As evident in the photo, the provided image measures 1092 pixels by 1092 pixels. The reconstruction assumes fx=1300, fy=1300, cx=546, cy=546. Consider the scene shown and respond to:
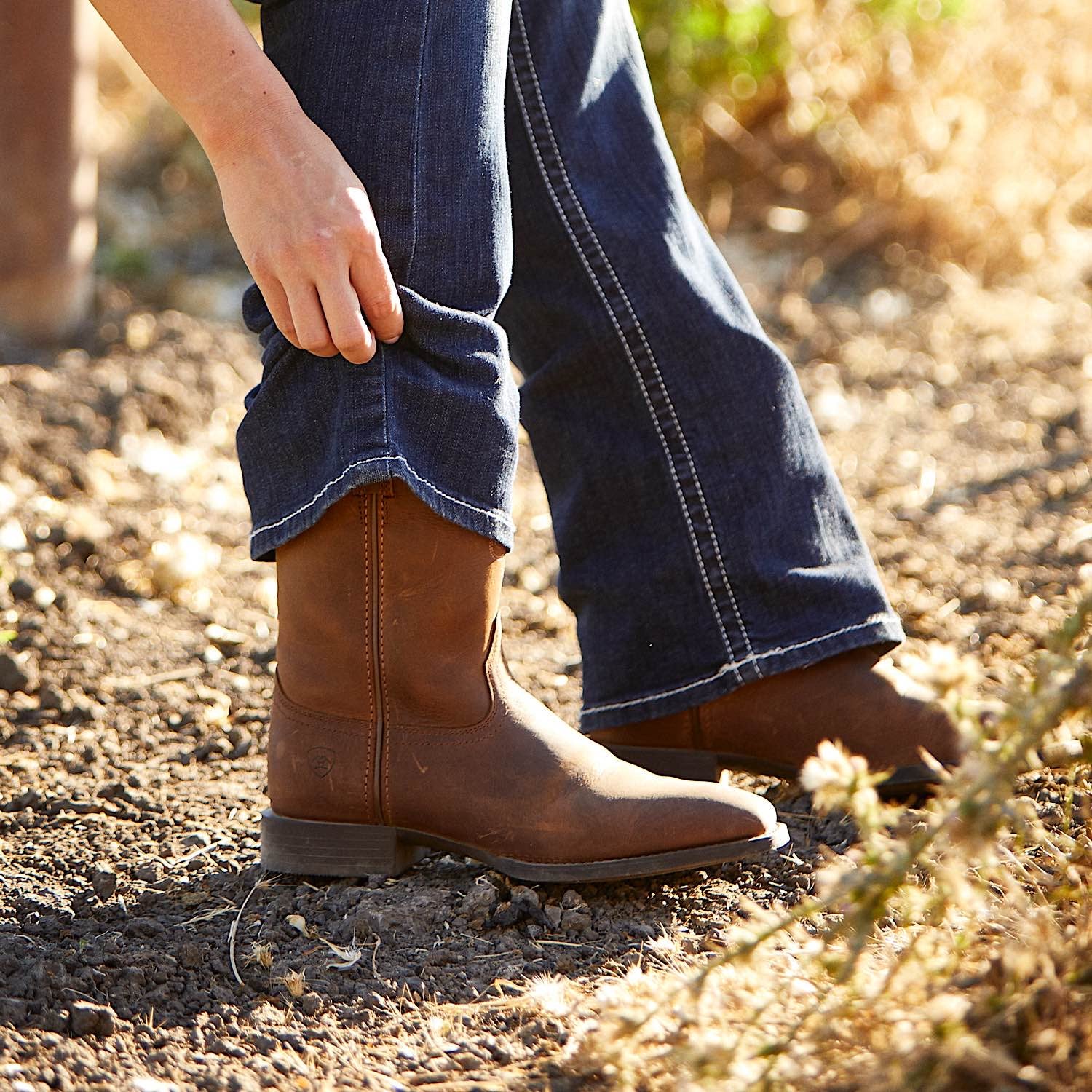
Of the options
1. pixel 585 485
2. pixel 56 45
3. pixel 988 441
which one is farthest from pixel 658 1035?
pixel 56 45

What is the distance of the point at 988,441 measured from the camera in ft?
9.11

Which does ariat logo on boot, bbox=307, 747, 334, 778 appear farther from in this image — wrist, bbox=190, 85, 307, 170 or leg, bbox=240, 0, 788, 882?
wrist, bbox=190, 85, 307, 170

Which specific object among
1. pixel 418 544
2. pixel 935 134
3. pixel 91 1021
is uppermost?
pixel 935 134

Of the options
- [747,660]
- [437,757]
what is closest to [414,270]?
[437,757]

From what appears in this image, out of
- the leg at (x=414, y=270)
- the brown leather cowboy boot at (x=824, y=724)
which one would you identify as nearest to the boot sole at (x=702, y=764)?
the brown leather cowboy boot at (x=824, y=724)

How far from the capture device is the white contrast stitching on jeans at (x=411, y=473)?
1146 mm

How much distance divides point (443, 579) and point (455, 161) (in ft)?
1.26

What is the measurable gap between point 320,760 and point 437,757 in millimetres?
118

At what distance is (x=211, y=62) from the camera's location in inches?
43.1

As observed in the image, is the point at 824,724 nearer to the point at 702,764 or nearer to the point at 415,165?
the point at 702,764

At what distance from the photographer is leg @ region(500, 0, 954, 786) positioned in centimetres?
142

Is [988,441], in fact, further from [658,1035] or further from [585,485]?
[658,1035]

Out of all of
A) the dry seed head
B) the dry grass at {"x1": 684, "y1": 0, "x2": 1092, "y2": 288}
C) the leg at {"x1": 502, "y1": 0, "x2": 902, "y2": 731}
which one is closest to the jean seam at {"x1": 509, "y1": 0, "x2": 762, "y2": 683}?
the leg at {"x1": 502, "y1": 0, "x2": 902, "y2": 731}

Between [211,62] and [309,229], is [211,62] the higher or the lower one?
the higher one
